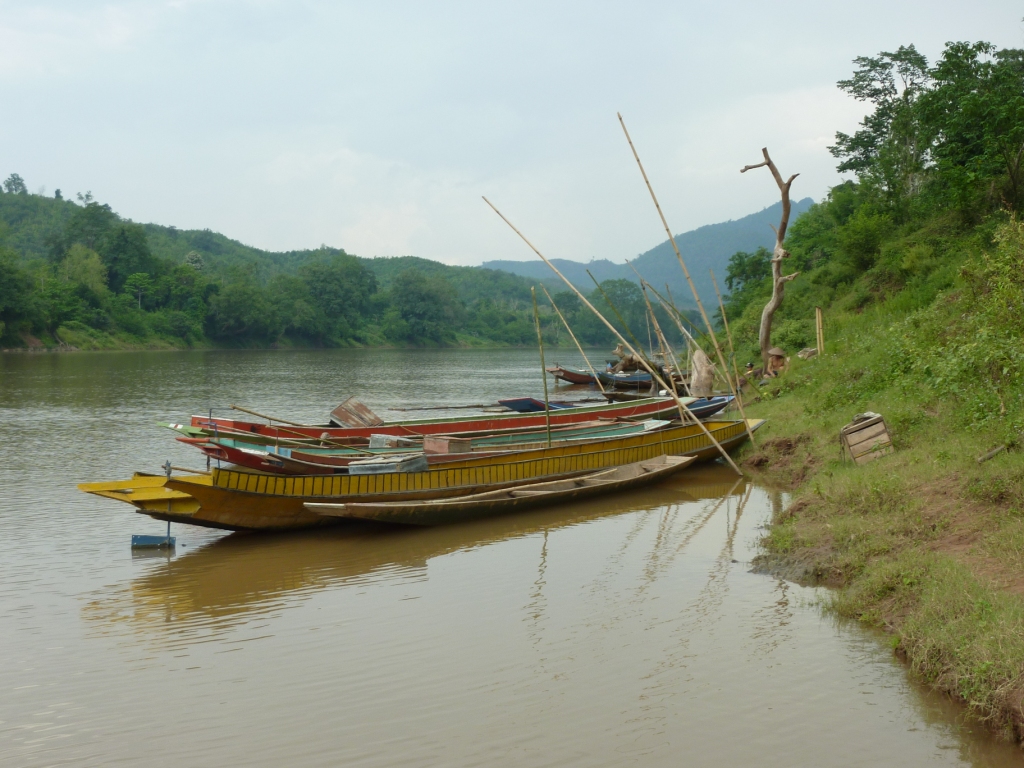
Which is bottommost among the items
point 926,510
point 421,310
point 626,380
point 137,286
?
point 926,510

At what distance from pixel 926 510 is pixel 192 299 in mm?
78650

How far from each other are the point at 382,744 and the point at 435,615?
8.22 ft

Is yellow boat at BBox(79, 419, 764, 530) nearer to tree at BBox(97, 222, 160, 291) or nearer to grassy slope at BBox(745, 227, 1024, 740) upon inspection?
grassy slope at BBox(745, 227, 1024, 740)

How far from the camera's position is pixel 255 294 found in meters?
81.8

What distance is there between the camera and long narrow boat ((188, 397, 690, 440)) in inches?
549

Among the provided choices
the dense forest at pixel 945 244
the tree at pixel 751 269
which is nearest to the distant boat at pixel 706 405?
the dense forest at pixel 945 244

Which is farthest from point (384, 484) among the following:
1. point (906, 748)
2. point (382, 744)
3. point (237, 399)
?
point (237, 399)

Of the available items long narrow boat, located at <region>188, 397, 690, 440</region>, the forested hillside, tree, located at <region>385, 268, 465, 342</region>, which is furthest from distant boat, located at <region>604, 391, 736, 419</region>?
tree, located at <region>385, 268, 465, 342</region>

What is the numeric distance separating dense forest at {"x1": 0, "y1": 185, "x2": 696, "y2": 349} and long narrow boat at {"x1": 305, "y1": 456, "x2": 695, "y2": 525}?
58473 mm

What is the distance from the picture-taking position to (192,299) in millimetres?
78312

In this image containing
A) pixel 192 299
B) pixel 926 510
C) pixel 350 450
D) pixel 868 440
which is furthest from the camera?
pixel 192 299

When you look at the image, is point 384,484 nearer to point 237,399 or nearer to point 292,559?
point 292,559

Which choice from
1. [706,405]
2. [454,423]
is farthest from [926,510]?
[706,405]

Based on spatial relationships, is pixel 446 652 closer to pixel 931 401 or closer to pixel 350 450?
pixel 350 450
